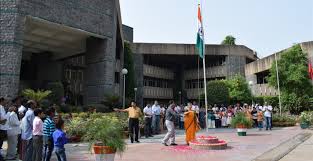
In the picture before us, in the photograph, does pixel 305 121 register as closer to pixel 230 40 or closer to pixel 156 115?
pixel 156 115

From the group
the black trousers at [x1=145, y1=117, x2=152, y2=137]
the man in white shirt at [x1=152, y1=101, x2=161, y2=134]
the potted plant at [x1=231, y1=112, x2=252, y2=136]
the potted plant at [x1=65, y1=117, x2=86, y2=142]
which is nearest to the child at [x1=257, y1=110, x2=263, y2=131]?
the potted plant at [x1=231, y1=112, x2=252, y2=136]

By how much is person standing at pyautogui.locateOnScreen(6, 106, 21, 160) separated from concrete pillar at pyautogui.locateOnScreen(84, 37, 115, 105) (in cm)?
1374

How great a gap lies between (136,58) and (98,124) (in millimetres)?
35261

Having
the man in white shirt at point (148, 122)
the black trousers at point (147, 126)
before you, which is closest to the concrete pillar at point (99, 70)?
the man in white shirt at point (148, 122)

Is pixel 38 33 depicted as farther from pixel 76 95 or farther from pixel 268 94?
pixel 268 94

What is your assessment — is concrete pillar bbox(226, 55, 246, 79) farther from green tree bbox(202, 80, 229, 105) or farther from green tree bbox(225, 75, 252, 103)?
green tree bbox(202, 80, 229, 105)

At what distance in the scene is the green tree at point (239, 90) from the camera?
38000 millimetres

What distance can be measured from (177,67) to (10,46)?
116ft

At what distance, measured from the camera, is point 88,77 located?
23.8 meters

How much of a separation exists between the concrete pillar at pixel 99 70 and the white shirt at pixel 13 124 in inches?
549

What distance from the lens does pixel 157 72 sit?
4534cm

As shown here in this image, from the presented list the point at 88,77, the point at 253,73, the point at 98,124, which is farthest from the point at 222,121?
the point at 253,73

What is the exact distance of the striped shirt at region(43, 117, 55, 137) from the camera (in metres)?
7.96

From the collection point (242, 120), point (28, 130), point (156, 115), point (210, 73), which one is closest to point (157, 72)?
point (210, 73)
